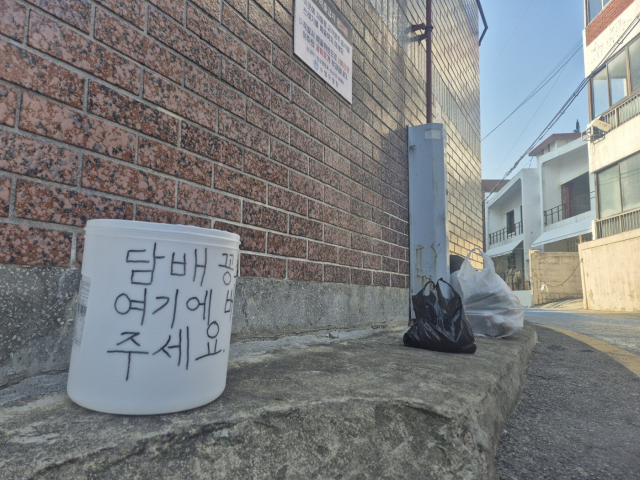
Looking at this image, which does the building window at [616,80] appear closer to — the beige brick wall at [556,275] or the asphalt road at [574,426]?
the beige brick wall at [556,275]

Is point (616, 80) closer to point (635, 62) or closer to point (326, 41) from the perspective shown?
point (635, 62)

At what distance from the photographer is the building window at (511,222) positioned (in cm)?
2341

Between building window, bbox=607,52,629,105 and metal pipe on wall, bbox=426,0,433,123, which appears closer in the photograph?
metal pipe on wall, bbox=426,0,433,123

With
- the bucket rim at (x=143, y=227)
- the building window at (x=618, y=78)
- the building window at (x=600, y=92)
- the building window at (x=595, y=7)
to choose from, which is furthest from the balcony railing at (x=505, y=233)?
the bucket rim at (x=143, y=227)

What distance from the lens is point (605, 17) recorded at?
1234cm

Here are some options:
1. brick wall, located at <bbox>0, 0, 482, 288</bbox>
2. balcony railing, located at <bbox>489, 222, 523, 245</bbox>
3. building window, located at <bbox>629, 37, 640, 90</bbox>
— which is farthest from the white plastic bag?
balcony railing, located at <bbox>489, 222, 523, 245</bbox>

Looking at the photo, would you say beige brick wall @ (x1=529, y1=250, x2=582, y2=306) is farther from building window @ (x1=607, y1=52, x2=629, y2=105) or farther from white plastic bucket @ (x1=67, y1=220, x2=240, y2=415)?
white plastic bucket @ (x1=67, y1=220, x2=240, y2=415)

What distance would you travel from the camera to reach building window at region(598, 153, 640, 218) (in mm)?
10926

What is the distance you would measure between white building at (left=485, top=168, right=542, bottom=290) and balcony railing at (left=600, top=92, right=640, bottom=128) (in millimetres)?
8720

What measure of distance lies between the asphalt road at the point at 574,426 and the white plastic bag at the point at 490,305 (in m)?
0.33

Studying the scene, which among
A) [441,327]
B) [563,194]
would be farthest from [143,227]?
[563,194]

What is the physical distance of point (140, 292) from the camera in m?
1.00

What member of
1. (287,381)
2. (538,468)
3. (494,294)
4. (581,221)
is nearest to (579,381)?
(494,294)

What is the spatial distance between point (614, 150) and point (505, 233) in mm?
13242
